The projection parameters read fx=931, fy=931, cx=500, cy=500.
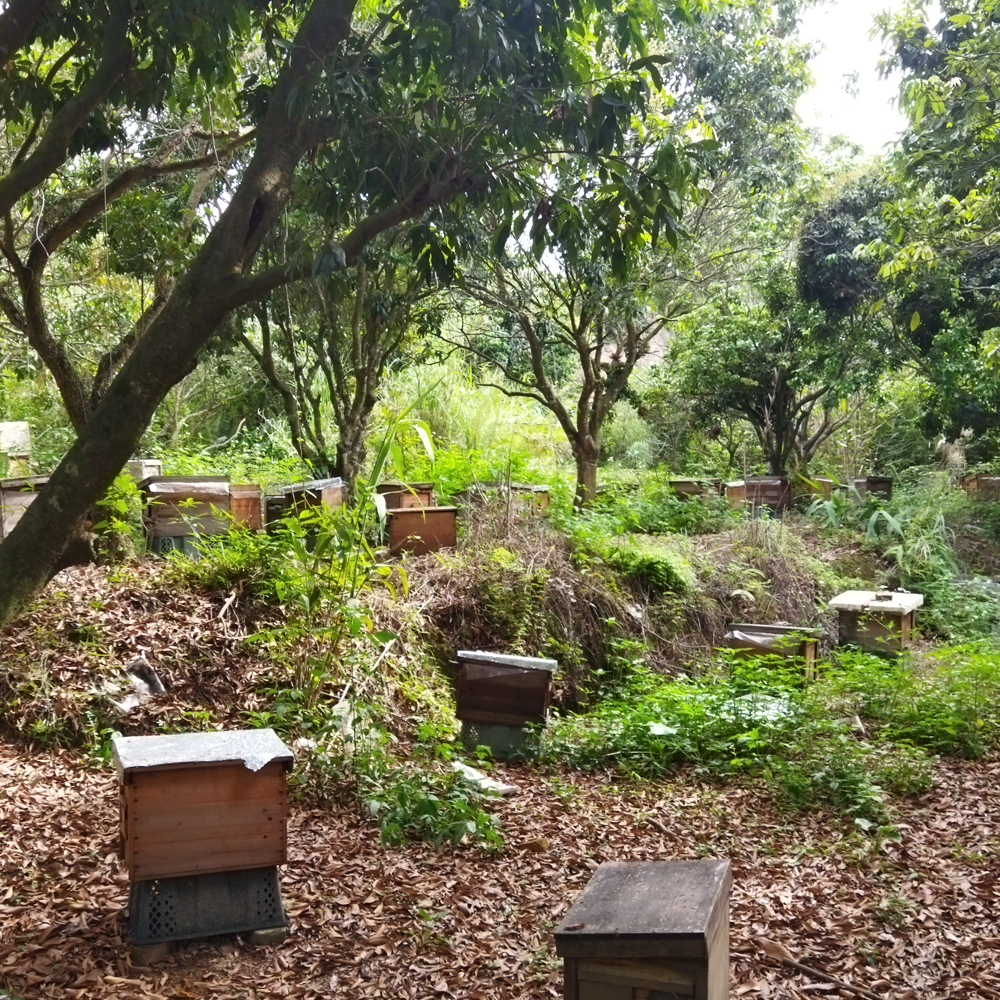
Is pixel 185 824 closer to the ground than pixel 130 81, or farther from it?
closer to the ground

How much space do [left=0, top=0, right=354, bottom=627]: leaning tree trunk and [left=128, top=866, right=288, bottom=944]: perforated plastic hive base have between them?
102 cm

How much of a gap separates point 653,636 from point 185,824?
208 inches

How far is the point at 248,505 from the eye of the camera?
21.9 feet

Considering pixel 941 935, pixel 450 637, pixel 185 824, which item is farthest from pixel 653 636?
pixel 185 824

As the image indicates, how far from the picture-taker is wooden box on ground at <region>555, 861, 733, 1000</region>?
6.85 ft

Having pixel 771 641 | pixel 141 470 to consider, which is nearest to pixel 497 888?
pixel 771 641

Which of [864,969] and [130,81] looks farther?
[130,81]

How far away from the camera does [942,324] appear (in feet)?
37.4

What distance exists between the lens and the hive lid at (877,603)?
7.55 metres

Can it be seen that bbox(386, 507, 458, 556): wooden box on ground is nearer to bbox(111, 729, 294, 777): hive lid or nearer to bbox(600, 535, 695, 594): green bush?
bbox(600, 535, 695, 594): green bush

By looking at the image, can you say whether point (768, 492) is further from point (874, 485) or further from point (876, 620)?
point (876, 620)

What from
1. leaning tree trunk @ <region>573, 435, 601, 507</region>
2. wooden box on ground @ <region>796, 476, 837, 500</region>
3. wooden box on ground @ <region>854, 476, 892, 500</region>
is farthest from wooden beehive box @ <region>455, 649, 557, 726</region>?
wooden box on ground @ <region>854, 476, 892, 500</region>

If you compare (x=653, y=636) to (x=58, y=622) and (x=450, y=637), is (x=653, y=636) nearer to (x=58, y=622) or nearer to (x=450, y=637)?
(x=450, y=637)

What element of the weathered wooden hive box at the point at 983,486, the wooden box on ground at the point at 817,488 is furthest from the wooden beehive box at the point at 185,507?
the weathered wooden hive box at the point at 983,486
